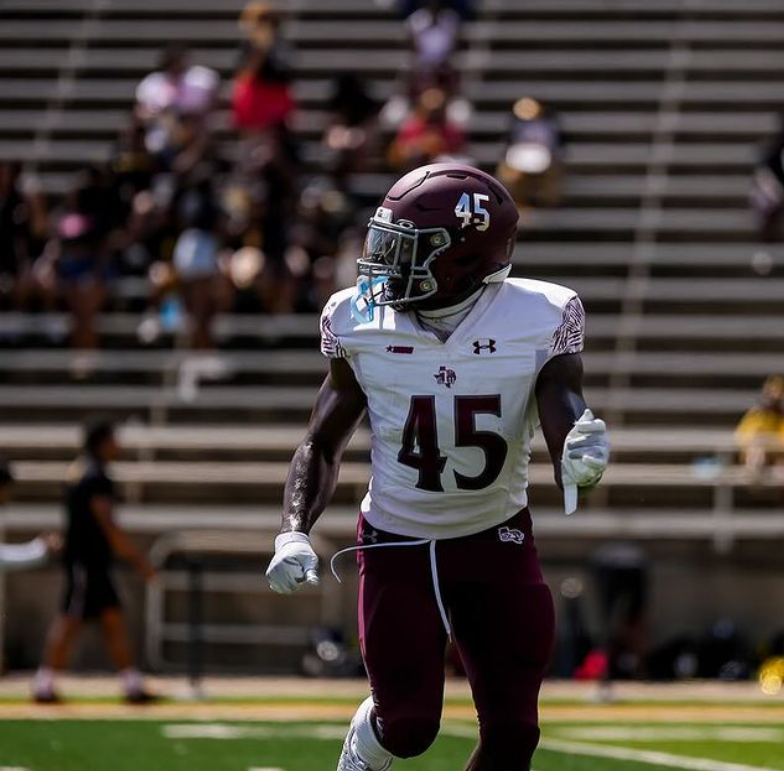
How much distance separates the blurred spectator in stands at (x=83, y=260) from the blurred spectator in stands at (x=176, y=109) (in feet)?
2.43

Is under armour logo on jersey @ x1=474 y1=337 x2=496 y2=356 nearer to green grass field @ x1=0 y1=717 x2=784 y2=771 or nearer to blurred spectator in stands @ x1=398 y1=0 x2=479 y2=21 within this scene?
green grass field @ x1=0 y1=717 x2=784 y2=771

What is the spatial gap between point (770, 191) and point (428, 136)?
2.60 metres

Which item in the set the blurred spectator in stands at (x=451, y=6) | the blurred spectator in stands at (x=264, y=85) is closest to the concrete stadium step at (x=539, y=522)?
the blurred spectator in stands at (x=264, y=85)

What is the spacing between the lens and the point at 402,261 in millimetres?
5613

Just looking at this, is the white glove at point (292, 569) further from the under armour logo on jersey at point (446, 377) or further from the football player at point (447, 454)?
the under armour logo on jersey at point (446, 377)

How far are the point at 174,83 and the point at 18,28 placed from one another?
3.38 metres

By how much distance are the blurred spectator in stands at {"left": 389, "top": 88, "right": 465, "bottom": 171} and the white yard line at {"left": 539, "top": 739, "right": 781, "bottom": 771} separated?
7080 millimetres

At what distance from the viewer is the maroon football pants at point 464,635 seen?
5.50 m

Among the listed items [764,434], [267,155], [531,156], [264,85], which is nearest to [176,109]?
[264,85]

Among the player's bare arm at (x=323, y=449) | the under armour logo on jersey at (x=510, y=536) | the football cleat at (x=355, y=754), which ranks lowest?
the football cleat at (x=355, y=754)

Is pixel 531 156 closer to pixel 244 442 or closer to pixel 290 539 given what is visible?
pixel 244 442

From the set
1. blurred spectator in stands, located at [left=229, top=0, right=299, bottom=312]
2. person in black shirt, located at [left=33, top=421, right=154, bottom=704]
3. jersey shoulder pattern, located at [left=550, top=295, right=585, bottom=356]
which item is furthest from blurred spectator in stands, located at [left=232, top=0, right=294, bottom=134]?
jersey shoulder pattern, located at [left=550, top=295, right=585, bottom=356]

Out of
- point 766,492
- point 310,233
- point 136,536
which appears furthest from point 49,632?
point 766,492

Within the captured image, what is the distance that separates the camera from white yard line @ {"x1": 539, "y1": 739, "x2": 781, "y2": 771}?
869 cm
